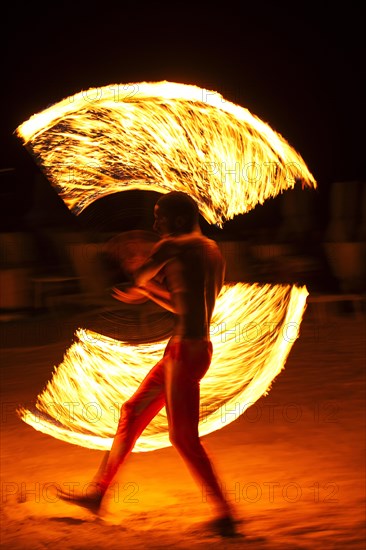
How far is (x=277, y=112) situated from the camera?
645 inches

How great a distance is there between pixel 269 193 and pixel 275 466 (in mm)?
2191

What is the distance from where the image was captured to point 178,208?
436cm

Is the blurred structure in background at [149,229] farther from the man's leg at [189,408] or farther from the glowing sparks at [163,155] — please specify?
the man's leg at [189,408]

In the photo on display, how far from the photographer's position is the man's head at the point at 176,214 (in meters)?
4.36

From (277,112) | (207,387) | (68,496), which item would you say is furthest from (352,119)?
(68,496)

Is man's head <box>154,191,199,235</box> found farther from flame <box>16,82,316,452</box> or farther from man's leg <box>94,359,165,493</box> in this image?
flame <box>16,82,316,452</box>

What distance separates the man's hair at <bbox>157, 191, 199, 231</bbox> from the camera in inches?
172

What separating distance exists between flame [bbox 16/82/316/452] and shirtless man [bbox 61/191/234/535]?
2.79 feet

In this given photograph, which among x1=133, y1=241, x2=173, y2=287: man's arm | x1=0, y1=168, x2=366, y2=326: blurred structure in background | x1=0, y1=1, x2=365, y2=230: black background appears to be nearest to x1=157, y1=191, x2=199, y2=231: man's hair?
x1=133, y1=241, x2=173, y2=287: man's arm

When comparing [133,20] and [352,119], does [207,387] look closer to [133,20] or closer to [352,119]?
[352,119]

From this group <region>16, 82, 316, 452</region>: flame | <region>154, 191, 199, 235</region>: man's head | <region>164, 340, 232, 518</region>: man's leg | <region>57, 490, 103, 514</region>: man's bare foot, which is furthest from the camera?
<region>16, 82, 316, 452</region>: flame

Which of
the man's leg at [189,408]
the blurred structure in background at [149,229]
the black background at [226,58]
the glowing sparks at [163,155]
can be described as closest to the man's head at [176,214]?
the man's leg at [189,408]

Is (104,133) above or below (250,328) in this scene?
above

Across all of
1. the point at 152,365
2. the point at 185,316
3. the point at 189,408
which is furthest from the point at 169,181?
the point at 189,408
